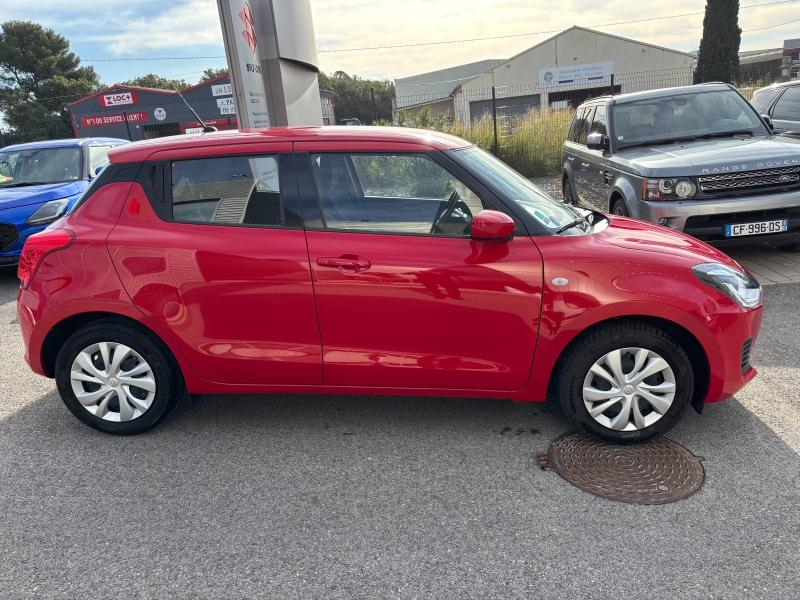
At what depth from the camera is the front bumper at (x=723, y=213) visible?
566 centimetres

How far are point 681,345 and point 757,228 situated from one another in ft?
10.8

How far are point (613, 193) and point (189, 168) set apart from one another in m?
4.87

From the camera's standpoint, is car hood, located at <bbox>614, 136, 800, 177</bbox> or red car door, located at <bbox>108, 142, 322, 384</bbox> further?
car hood, located at <bbox>614, 136, 800, 177</bbox>

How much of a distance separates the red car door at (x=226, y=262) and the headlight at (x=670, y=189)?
157 inches

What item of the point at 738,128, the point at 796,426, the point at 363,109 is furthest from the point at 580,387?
the point at 363,109

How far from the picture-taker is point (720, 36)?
24.9 metres

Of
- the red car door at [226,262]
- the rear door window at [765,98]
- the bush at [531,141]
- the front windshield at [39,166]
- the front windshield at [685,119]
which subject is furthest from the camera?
the bush at [531,141]

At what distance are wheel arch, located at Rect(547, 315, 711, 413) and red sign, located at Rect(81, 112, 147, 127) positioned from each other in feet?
138

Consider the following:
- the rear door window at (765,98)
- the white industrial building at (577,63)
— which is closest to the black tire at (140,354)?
the rear door window at (765,98)

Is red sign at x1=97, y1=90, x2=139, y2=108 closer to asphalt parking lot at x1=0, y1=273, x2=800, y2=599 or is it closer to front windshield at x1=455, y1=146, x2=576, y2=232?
asphalt parking lot at x1=0, y1=273, x2=800, y2=599

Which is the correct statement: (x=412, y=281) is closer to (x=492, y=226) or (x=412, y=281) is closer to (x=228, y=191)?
(x=492, y=226)

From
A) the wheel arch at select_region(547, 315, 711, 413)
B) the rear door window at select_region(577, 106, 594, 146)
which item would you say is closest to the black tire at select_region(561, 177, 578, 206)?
the rear door window at select_region(577, 106, 594, 146)

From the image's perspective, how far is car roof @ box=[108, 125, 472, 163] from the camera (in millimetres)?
3355

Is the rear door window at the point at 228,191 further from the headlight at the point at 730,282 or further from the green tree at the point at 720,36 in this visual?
the green tree at the point at 720,36
